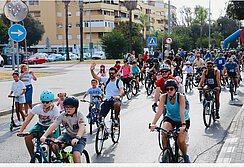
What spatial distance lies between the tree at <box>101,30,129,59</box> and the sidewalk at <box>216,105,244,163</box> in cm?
4643

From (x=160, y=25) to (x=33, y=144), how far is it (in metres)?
121

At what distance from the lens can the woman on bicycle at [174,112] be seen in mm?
6006

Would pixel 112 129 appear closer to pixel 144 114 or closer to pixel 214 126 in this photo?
pixel 214 126

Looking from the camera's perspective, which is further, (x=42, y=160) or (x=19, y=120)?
(x=19, y=120)

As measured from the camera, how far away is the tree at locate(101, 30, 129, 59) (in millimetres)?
56500

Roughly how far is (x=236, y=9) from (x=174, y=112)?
13417 millimetres

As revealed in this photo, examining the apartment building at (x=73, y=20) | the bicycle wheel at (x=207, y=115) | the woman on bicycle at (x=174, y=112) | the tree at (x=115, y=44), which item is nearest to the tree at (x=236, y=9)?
the bicycle wheel at (x=207, y=115)

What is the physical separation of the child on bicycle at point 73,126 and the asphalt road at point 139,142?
1710mm

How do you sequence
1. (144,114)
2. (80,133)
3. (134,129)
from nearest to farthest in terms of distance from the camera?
(80,133), (134,129), (144,114)

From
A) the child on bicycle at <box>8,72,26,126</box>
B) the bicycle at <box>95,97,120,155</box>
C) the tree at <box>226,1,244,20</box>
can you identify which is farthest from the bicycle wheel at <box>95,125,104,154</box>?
the tree at <box>226,1,244,20</box>

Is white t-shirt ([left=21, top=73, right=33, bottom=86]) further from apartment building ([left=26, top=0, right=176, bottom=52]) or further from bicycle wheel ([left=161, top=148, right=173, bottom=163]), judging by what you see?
apartment building ([left=26, top=0, right=176, bottom=52])

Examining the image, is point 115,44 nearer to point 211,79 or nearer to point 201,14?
point 201,14

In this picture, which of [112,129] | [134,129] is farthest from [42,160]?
[134,129]

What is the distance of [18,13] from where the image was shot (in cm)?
1405
